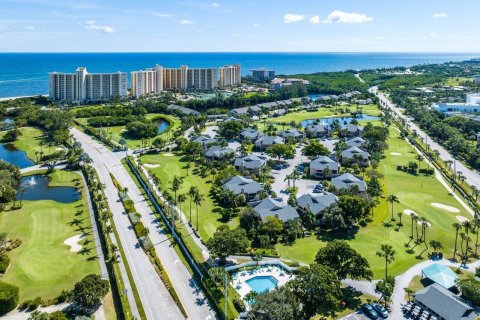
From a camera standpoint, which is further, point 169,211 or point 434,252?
point 169,211

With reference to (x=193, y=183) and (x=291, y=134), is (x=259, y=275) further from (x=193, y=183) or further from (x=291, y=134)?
(x=291, y=134)

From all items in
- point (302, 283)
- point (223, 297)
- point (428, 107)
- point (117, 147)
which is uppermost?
point (428, 107)

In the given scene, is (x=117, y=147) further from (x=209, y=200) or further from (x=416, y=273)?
(x=416, y=273)

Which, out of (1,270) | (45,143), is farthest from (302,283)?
(45,143)

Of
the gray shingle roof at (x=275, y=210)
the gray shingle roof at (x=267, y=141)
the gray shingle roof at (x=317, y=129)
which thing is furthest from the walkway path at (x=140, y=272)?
the gray shingle roof at (x=317, y=129)

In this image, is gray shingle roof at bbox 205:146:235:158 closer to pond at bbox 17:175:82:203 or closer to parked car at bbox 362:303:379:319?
pond at bbox 17:175:82:203

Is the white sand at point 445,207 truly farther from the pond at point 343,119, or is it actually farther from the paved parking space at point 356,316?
the pond at point 343,119

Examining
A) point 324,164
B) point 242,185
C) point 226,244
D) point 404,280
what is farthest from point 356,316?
point 324,164
